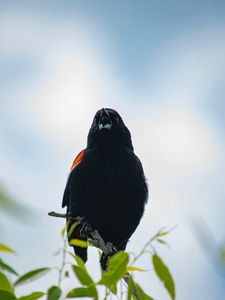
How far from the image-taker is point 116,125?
5.88 metres

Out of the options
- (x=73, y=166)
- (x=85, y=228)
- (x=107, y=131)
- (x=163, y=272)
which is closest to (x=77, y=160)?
(x=73, y=166)

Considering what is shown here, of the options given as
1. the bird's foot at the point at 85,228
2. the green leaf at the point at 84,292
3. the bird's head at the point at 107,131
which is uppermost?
the bird's head at the point at 107,131

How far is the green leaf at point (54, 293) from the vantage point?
1757mm

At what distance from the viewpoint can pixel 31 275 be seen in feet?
5.76

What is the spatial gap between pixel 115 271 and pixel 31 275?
0.96 ft

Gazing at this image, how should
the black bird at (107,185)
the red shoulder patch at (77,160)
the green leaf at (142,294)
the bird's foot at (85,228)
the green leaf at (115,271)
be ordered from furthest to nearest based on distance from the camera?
the red shoulder patch at (77,160), the black bird at (107,185), the bird's foot at (85,228), the green leaf at (142,294), the green leaf at (115,271)

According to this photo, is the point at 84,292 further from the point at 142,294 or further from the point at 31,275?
the point at 142,294

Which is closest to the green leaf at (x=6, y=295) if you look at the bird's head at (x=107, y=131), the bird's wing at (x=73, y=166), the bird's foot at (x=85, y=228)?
the bird's foot at (x=85, y=228)

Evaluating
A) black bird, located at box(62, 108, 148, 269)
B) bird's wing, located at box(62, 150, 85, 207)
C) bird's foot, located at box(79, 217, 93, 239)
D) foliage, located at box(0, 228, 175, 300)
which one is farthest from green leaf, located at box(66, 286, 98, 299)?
bird's wing, located at box(62, 150, 85, 207)

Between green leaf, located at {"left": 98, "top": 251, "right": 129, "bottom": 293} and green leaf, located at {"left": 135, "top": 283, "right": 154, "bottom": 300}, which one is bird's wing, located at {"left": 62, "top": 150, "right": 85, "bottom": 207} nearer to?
green leaf, located at {"left": 135, "top": 283, "right": 154, "bottom": 300}

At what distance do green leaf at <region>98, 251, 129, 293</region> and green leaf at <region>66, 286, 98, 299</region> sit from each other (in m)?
0.04

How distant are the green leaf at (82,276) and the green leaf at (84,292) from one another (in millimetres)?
46

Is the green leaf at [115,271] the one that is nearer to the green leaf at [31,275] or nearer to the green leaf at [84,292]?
the green leaf at [84,292]

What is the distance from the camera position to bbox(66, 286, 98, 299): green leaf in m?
1.77
